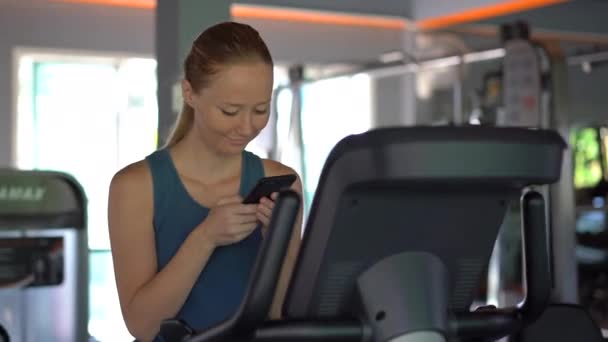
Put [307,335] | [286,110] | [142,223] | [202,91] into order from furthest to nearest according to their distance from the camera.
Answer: [286,110] < [142,223] < [202,91] < [307,335]

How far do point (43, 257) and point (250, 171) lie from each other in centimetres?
142

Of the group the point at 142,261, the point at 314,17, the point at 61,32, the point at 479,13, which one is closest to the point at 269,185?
the point at 142,261

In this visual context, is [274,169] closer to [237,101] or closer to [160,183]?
[160,183]

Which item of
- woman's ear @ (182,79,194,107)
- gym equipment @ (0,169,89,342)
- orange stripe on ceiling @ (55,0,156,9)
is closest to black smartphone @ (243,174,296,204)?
woman's ear @ (182,79,194,107)

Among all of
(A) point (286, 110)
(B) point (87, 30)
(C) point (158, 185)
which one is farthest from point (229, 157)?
(B) point (87, 30)

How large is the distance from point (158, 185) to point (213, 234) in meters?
0.22

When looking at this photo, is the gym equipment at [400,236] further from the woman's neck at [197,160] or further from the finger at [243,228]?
the woman's neck at [197,160]

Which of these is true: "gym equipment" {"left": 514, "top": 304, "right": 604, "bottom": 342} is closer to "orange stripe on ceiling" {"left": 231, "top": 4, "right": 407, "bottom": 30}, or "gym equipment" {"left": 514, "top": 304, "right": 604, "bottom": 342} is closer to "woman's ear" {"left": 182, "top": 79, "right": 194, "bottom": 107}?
"woman's ear" {"left": 182, "top": 79, "right": 194, "bottom": 107}

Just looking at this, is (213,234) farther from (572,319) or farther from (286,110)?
(286,110)

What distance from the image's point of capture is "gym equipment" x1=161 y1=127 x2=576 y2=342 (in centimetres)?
98

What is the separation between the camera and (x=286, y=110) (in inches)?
297

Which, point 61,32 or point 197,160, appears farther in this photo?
point 61,32

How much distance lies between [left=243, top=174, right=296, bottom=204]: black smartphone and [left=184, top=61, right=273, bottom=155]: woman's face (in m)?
0.11

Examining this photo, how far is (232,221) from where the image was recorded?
1197 mm
